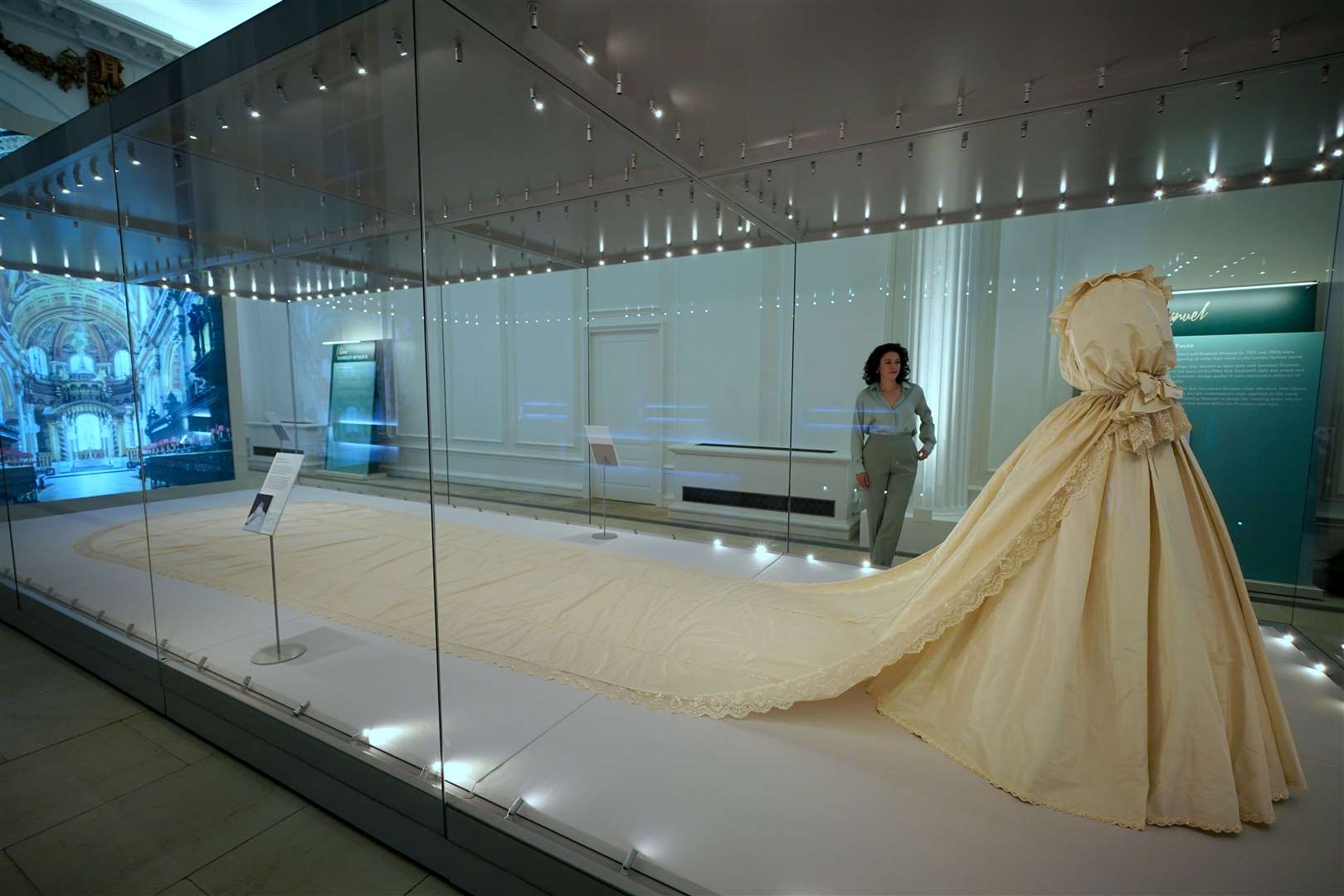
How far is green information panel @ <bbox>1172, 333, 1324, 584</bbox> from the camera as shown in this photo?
2.91m

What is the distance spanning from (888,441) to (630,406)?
2519 millimetres

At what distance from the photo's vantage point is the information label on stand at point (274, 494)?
1.87 metres

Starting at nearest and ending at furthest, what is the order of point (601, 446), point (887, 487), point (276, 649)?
point (276, 649) → point (887, 487) → point (601, 446)

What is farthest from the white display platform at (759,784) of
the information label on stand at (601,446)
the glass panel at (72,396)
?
the information label on stand at (601,446)

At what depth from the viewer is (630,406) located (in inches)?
210

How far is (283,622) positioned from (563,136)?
279 centimetres

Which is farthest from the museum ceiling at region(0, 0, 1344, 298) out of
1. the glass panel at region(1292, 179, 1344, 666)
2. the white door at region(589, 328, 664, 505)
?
the white door at region(589, 328, 664, 505)

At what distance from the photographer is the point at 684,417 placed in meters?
5.58

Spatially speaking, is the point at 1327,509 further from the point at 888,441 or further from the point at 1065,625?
the point at 1065,625

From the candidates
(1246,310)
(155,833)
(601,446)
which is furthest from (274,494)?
(1246,310)

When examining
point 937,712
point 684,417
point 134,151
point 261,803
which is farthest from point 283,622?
point 684,417

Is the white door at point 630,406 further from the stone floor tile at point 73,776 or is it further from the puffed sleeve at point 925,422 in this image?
the stone floor tile at point 73,776

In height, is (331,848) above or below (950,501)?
below

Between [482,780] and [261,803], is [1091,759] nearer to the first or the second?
[482,780]
